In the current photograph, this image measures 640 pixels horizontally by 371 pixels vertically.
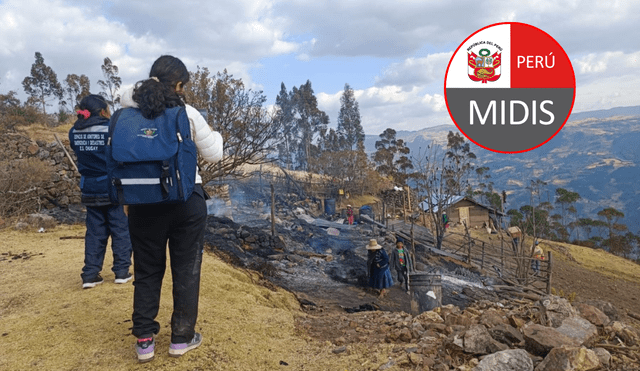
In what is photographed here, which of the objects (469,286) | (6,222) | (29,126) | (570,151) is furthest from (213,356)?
(570,151)

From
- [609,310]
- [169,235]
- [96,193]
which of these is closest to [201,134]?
[169,235]

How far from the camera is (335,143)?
52.4m

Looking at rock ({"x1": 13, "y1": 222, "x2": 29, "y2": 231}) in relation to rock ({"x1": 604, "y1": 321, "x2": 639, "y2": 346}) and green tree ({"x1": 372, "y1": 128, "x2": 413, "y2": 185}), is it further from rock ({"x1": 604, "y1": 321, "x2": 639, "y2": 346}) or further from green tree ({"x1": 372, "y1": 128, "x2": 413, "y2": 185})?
green tree ({"x1": 372, "y1": 128, "x2": 413, "y2": 185})

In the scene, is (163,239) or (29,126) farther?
(29,126)

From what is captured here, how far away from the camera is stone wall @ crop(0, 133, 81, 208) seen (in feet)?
34.9

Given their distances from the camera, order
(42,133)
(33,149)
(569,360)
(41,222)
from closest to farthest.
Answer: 1. (569,360)
2. (41,222)
3. (33,149)
4. (42,133)

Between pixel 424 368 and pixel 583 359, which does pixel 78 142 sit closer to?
pixel 424 368

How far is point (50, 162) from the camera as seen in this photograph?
38.8 feet

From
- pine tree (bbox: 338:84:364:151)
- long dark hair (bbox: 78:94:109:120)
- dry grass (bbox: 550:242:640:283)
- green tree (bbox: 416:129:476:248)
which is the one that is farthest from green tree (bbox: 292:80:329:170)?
long dark hair (bbox: 78:94:109:120)

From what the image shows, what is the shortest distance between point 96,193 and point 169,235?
1.62 meters

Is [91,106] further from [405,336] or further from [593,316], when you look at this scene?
[593,316]

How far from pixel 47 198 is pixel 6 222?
292cm

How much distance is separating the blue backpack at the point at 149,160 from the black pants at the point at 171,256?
13 centimetres

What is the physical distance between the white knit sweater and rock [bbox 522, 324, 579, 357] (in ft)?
6.54
